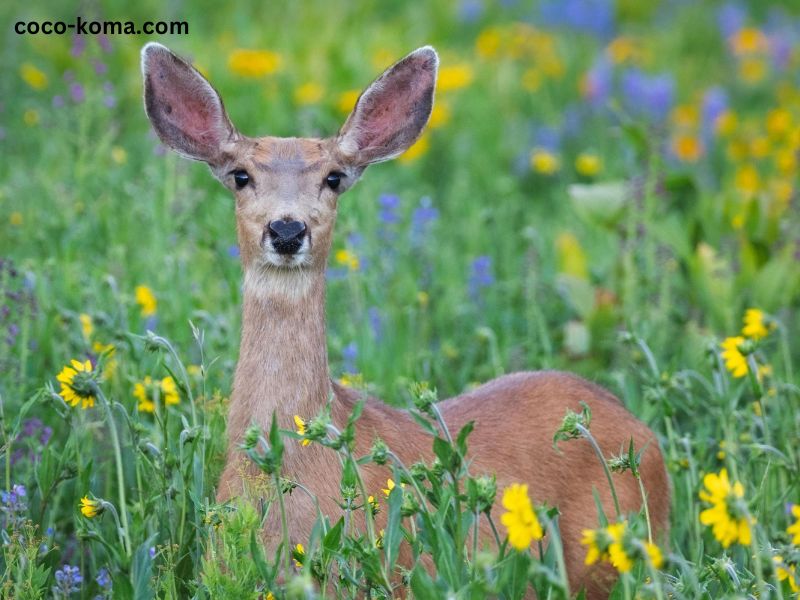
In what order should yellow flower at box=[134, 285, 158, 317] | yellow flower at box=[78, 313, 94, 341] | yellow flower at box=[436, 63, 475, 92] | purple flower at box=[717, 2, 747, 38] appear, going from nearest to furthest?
yellow flower at box=[78, 313, 94, 341]
yellow flower at box=[134, 285, 158, 317]
yellow flower at box=[436, 63, 475, 92]
purple flower at box=[717, 2, 747, 38]

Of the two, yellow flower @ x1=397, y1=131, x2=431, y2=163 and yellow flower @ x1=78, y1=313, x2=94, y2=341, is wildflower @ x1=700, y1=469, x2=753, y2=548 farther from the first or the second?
yellow flower @ x1=397, y1=131, x2=431, y2=163

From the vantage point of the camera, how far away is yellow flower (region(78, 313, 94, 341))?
4.33 metres

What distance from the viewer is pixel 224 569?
3.20m

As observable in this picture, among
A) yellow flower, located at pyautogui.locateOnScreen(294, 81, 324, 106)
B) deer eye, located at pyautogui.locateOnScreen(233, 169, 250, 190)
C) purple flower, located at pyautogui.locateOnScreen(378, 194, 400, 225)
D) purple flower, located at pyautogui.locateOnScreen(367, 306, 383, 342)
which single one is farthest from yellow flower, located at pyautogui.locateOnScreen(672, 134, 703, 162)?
deer eye, located at pyautogui.locateOnScreen(233, 169, 250, 190)

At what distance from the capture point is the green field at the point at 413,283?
3133 mm

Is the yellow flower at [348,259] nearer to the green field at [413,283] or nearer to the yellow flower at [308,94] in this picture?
the green field at [413,283]

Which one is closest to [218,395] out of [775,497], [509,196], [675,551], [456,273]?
[675,551]

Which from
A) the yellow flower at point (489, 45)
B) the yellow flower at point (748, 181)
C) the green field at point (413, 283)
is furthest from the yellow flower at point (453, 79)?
the yellow flower at point (748, 181)

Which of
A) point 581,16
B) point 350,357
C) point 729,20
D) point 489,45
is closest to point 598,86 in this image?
point 489,45

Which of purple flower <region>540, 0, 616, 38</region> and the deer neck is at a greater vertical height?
purple flower <region>540, 0, 616, 38</region>

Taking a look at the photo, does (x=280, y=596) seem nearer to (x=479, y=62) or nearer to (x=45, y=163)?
(x=45, y=163)

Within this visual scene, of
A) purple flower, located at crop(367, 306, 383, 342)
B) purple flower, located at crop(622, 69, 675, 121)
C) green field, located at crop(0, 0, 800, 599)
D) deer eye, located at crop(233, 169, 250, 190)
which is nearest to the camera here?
green field, located at crop(0, 0, 800, 599)

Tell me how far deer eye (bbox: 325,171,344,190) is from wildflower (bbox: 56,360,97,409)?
91 centimetres

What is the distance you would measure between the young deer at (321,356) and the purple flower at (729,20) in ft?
23.5
